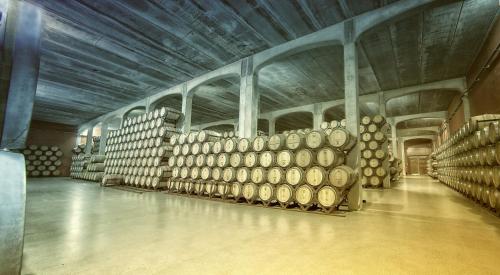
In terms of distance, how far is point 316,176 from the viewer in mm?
6219

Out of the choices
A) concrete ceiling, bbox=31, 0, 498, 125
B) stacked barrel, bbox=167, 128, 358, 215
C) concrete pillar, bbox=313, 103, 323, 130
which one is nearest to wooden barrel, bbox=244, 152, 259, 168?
stacked barrel, bbox=167, 128, 358, 215

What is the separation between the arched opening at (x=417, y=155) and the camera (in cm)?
3425

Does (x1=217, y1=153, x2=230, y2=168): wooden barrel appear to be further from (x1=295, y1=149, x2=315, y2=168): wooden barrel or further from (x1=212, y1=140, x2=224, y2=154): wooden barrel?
(x1=295, y1=149, x2=315, y2=168): wooden barrel

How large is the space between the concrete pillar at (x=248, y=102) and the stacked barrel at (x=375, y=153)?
6.61 meters

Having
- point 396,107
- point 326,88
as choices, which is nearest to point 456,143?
point 326,88

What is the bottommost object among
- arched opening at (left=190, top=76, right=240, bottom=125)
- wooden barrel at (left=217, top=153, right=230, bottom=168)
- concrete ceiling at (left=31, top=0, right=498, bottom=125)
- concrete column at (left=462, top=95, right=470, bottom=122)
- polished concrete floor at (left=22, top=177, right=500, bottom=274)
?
polished concrete floor at (left=22, top=177, right=500, bottom=274)

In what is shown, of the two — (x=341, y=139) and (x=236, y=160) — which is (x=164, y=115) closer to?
(x=236, y=160)

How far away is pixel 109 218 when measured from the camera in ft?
15.8

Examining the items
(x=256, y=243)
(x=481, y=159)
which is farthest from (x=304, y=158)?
(x=481, y=159)

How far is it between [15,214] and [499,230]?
6.56 metres

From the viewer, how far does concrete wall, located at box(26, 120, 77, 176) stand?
21953 mm

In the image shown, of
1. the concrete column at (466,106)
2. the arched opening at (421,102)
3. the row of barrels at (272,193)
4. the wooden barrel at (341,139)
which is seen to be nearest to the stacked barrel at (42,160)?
the row of barrels at (272,193)

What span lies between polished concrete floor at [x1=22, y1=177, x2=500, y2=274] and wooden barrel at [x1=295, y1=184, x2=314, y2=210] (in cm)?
68

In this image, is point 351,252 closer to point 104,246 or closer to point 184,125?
point 104,246
